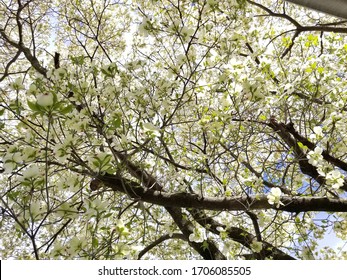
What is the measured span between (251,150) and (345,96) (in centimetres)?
132

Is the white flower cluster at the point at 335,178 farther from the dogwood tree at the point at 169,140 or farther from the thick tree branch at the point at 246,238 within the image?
the thick tree branch at the point at 246,238

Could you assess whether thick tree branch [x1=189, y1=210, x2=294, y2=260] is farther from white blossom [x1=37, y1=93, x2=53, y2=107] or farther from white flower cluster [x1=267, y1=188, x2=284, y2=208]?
white blossom [x1=37, y1=93, x2=53, y2=107]

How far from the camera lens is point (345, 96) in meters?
2.69

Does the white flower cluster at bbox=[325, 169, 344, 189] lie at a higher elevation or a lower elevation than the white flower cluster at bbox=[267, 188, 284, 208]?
higher

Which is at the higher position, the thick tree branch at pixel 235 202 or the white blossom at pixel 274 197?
the thick tree branch at pixel 235 202

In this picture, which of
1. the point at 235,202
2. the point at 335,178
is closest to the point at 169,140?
the point at 235,202

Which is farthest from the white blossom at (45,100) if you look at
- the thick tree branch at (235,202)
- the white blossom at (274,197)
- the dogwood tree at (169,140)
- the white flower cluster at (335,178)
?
the white flower cluster at (335,178)

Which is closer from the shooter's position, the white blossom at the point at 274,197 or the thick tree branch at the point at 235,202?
the white blossom at the point at 274,197

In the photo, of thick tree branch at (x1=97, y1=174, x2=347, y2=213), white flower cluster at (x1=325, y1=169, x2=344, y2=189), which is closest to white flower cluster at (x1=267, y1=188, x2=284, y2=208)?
thick tree branch at (x1=97, y1=174, x2=347, y2=213)

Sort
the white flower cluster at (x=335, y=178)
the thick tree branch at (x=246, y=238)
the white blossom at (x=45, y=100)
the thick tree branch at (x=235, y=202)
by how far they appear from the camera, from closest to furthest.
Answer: the white blossom at (x=45, y=100)
the white flower cluster at (x=335, y=178)
the thick tree branch at (x=235, y=202)
the thick tree branch at (x=246, y=238)

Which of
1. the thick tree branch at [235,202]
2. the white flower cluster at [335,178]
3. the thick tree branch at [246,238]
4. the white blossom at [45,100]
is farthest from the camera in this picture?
the thick tree branch at [246,238]

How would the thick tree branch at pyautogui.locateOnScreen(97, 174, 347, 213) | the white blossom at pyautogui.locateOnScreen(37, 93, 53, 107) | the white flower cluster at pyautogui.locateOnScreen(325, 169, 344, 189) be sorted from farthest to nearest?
the thick tree branch at pyautogui.locateOnScreen(97, 174, 347, 213) → the white flower cluster at pyautogui.locateOnScreen(325, 169, 344, 189) → the white blossom at pyautogui.locateOnScreen(37, 93, 53, 107)

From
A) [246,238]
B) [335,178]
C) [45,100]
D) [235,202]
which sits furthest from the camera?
[246,238]

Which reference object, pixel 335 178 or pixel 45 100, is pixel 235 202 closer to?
pixel 335 178
